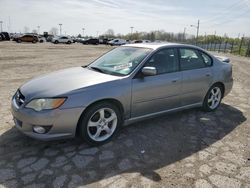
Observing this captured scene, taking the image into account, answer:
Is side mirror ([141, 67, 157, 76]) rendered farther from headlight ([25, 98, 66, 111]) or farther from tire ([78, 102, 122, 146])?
headlight ([25, 98, 66, 111])

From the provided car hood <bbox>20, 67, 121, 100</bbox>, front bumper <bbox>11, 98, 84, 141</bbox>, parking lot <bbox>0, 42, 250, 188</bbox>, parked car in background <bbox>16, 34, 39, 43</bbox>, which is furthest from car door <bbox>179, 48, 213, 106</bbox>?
parked car in background <bbox>16, 34, 39, 43</bbox>

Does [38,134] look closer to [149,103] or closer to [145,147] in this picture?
[145,147]

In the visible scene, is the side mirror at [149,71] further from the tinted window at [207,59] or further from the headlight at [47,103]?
the tinted window at [207,59]

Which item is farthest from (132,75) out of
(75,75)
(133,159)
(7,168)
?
(7,168)

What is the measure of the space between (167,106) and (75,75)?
5.78 ft

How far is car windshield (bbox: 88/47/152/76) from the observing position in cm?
395

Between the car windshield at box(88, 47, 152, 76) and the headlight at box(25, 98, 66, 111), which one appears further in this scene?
the car windshield at box(88, 47, 152, 76)

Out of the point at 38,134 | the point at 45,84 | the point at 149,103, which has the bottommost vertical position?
the point at 38,134

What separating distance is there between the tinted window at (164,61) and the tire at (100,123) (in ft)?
3.41

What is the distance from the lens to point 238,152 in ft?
11.9

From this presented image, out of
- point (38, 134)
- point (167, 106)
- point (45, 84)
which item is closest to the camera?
point (38, 134)

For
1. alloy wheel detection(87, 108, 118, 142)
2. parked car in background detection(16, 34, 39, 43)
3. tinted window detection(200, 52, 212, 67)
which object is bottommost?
alloy wheel detection(87, 108, 118, 142)

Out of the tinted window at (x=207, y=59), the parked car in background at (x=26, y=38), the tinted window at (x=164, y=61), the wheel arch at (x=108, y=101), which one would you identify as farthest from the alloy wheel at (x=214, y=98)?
the parked car in background at (x=26, y=38)

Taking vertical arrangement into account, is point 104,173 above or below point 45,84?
below
